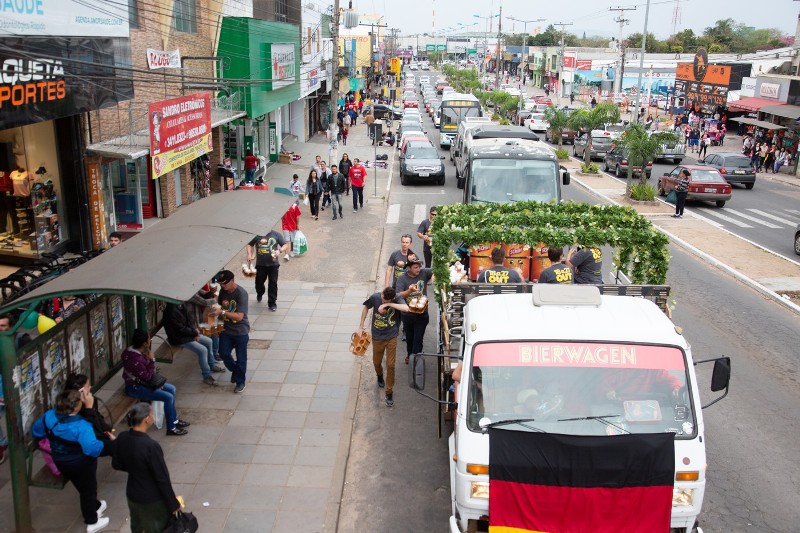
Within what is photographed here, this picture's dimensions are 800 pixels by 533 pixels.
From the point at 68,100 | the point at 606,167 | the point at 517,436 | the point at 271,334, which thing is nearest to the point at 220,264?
the point at 517,436

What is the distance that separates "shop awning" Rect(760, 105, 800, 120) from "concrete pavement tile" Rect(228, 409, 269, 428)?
119 ft

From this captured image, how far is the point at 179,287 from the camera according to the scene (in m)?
6.98

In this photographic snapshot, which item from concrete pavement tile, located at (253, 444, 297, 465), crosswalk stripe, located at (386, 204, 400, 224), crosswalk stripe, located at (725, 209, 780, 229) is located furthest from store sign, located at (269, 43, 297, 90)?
concrete pavement tile, located at (253, 444, 297, 465)

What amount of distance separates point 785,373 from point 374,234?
480 inches

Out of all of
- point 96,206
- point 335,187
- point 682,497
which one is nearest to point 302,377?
point 682,497

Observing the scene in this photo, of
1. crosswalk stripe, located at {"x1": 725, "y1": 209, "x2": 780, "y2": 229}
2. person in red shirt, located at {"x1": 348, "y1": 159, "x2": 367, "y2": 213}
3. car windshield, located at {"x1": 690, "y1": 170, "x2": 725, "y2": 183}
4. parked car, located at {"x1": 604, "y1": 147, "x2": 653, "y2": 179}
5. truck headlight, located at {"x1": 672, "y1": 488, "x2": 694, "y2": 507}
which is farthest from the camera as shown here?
parked car, located at {"x1": 604, "y1": 147, "x2": 653, "y2": 179}

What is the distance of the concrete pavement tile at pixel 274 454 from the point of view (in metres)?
8.55

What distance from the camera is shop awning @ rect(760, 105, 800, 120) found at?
125 feet

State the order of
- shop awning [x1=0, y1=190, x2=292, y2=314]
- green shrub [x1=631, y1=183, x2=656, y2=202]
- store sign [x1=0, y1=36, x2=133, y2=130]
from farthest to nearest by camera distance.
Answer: green shrub [x1=631, y1=183, x2=656, y2=202] → store sign [x1=0, y1=36, x2=133, y2=130] → shop awning [x1=0, y1=190, x2=292, y2=314]

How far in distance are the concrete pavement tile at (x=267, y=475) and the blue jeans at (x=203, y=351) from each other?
8.14ft

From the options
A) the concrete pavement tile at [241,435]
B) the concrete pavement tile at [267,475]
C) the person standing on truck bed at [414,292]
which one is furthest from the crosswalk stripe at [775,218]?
the concrete pavement tile at [267,475]

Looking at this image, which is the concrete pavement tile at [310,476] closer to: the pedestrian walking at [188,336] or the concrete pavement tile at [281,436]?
the concrete pavement tile at [281,436]

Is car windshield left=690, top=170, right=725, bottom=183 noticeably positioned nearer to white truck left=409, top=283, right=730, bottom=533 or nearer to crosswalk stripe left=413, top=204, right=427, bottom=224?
crosswalk stripe left=413, top=204, right=427, bottom=224

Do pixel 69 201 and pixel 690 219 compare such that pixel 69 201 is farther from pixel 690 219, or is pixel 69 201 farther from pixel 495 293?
pixel 690 219
